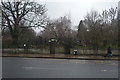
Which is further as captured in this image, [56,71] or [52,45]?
[52,45]

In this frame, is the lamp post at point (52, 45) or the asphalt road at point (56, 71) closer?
the asphalt road at point (56, 71)

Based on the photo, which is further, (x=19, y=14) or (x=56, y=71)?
(x=19, y=14)

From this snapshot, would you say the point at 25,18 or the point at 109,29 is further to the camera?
the point at 25,18

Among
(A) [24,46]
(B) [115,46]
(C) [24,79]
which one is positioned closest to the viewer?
(C) [24,79]

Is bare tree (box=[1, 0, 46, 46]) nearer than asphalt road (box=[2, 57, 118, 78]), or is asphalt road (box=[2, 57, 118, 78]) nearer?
asphalt road (box=[2, 57, 118, 78])

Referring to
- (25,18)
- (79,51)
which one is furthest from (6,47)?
(79,51)

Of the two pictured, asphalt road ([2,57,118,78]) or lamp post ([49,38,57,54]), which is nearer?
asphalt road ([2,57,118,78])

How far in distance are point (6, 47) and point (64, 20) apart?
3916cm

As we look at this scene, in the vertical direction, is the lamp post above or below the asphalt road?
above

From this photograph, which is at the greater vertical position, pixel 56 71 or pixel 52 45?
pixel 52 45

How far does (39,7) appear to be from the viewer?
38250 millimetres

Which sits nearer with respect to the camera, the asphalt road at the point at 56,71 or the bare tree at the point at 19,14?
the asphalt road at the point at 56,71

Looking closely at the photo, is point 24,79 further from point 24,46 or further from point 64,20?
point 64,20

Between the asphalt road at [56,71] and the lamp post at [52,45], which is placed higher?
the lamp post at [52,45]
